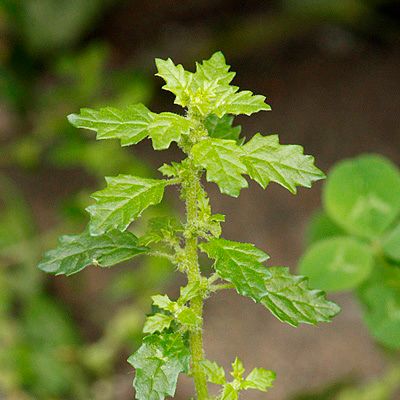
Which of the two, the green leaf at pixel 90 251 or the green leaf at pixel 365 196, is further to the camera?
the green leaf at pixel 365 196

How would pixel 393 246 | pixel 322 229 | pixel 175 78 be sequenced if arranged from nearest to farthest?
pixel 175 78 → pixel 393 246 → pixel 322 229

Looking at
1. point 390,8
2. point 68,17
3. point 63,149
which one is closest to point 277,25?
point 390,8

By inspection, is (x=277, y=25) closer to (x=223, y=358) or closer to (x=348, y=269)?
(x=223, y=358)

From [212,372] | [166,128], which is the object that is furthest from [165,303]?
[166,128]

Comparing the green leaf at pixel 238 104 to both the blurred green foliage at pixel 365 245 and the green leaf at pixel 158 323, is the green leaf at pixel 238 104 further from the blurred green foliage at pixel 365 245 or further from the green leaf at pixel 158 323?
the blurred green foliage at pixel 365 245

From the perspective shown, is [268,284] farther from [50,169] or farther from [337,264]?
[50,169]

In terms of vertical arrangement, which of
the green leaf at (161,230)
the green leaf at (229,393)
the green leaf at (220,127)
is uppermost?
the green leaf at (220,127)

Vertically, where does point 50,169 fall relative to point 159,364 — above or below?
below

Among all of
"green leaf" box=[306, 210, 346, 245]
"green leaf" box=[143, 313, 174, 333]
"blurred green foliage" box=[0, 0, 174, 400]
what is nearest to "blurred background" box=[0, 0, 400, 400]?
"blurred green foliage" box=[0, 0, 174, 400]

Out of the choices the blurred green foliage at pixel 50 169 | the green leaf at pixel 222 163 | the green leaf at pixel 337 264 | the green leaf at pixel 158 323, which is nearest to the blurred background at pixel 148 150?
the blurred green foliage at pixel 50 169
